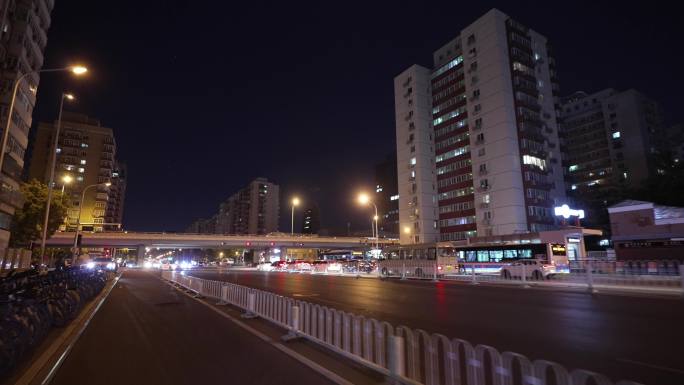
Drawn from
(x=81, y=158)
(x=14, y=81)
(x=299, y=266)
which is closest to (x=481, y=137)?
(x=299, y=266)

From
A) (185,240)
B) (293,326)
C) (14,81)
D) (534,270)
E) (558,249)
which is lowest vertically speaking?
(293,326)

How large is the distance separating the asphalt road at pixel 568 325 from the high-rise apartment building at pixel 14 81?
132ft

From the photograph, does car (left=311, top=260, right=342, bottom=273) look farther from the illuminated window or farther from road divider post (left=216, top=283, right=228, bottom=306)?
the illuminated window

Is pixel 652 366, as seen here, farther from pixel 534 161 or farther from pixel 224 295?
pixel 534 161

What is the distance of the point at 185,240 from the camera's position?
76.6 m

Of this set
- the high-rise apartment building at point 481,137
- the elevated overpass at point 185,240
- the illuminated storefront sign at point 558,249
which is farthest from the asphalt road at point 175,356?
the high-rise apartment building at point 481,137

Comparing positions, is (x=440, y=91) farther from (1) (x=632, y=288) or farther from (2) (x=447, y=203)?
(1) (x=632, y=288)

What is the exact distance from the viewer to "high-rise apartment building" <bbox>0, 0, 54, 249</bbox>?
38688 millimetres

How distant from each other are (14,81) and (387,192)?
14449cm

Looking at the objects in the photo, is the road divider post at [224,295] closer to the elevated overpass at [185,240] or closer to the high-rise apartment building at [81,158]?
the elevated overpass at [185,240]

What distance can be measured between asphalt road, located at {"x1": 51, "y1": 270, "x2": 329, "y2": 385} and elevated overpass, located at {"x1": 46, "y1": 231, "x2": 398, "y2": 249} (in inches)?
2348

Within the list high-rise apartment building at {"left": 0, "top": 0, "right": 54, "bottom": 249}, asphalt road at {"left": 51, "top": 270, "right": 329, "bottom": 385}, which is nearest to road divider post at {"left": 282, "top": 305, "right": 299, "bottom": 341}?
asphalt road at {"left": 51, "top": 270, "right": 329, "bottom": 385}

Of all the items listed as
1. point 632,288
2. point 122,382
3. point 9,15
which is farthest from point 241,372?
point 9,15

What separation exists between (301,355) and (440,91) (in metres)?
84.9
